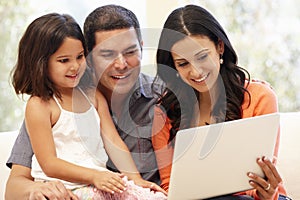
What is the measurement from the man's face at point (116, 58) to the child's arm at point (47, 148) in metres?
0.25

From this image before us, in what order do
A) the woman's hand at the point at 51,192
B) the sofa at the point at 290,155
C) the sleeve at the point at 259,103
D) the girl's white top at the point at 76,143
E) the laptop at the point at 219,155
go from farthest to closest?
the sofa at the point at 290,155
the sleeve at the point at 259,103
the girl's white top at the point at 76,143
the woman's hand at the point at 51,192
the laptop at the point at 219,155

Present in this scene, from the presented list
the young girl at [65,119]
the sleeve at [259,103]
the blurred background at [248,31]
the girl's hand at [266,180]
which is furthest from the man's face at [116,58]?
the blurred background at [248,31]

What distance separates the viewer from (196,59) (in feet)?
6.72

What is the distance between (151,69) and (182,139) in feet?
3.94

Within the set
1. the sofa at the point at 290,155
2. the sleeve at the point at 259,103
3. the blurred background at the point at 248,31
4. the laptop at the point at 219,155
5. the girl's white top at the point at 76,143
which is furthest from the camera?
the blurred background at the point at 248,31

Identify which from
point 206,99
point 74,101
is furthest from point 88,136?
point 206,99

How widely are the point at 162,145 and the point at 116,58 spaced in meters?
0.35

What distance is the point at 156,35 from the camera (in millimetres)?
Result: 2857

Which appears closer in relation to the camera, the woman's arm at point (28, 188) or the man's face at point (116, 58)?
the woman's arm at point (28, 188)

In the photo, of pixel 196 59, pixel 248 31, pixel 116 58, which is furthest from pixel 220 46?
pixel 248 31

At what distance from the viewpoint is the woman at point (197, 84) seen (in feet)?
6.74

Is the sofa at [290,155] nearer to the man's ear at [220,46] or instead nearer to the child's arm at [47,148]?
the child's arm at [47,148]

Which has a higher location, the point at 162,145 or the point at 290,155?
the point at 162,145

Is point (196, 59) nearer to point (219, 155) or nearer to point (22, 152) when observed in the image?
point (219, 155)
